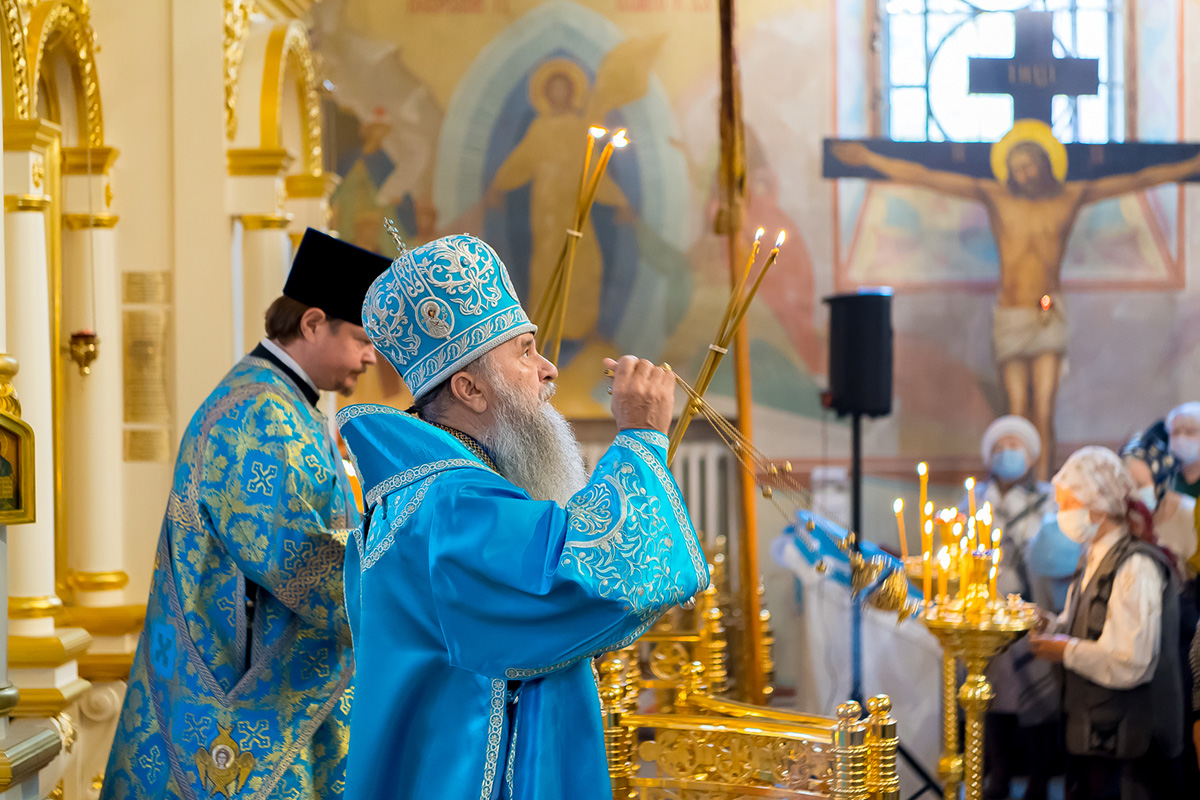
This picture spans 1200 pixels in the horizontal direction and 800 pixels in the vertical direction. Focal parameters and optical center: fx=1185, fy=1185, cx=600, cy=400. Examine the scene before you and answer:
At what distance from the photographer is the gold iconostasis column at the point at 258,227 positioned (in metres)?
4.12

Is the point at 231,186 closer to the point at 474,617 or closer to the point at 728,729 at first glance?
the point at 728,729

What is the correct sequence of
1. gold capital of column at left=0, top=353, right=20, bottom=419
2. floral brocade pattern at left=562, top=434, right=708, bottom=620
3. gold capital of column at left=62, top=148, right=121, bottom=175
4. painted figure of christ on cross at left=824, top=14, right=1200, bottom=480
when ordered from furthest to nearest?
painted figure of christ on cross at left=824, top=14, right=1200, bottom=480 < gold capital of column at left=62, top=148, right=121, bottom=175 < gold capital of column at left=0, top=353, right=20, bottom=419 < floral brocade pattern at left=562, top=434, right=708, bottom=620

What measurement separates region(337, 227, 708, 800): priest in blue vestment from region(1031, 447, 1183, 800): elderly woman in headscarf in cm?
347

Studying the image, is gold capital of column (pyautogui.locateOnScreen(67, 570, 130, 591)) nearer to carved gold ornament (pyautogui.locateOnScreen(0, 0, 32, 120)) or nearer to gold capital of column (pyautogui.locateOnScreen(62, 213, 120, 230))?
gold capital of column (pyautogui.locateOnScreen(62, 213, 120, 230))

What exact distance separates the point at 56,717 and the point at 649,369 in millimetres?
2222

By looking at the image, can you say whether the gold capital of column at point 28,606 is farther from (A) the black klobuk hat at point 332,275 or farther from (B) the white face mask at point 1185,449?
(B) the white face mask at point 1185,449

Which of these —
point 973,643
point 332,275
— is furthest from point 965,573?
point 332,275

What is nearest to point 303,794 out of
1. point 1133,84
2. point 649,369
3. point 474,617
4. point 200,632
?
point 200,632

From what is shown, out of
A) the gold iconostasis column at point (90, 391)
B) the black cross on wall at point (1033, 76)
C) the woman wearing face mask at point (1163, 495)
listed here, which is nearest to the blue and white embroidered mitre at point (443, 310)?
the gold iconostasis column at point (90, 391)

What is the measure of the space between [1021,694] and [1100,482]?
134 cm

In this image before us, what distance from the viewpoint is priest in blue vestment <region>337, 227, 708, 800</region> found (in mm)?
1620

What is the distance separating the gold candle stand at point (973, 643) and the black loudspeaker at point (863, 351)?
2.15 metres

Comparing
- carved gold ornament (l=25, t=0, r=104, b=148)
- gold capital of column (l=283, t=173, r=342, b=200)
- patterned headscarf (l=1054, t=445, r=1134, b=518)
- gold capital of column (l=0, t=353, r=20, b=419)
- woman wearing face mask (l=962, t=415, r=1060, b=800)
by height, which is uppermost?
carved gold ornament (l=25, t=0, r=104, b=148)

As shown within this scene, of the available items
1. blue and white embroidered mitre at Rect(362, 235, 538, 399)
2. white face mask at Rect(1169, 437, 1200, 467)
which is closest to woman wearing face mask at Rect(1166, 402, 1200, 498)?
white face mask at Rect(1169, 437, 1200, 467)
